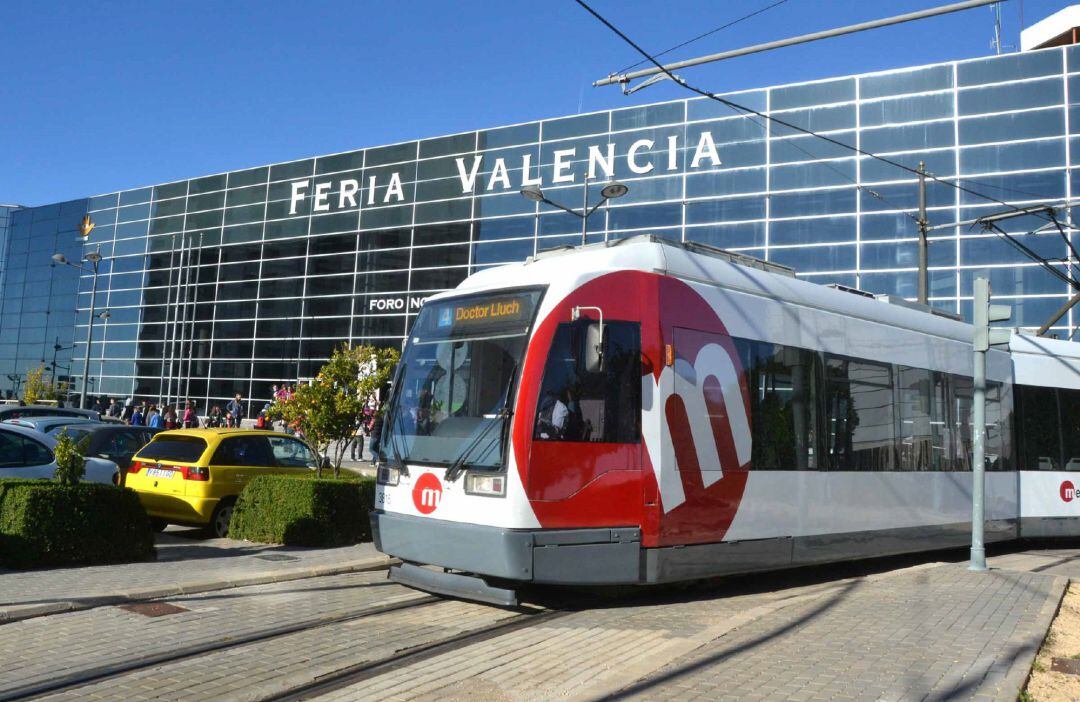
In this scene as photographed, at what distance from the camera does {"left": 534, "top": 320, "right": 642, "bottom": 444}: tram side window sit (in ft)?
25.1

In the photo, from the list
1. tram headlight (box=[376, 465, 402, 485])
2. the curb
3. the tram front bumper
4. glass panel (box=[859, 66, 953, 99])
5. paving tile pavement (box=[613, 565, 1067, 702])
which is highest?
glass panel (box=[859, 66, 953, 99])

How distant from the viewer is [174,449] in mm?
12688

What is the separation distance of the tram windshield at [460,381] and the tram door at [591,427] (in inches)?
13.1

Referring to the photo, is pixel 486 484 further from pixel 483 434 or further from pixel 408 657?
pixel 408 657

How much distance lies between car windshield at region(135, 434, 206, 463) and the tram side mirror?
7006 millimetres

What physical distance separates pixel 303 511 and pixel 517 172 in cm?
2950

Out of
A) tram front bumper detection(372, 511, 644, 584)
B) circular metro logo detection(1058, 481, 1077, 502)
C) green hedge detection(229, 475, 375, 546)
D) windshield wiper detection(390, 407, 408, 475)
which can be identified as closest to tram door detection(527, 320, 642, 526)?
tram front bumper detection(372, 511, 644, 584)

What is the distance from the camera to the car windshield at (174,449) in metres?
12.5

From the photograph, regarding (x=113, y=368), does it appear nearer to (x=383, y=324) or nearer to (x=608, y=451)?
(x=383, y=324)

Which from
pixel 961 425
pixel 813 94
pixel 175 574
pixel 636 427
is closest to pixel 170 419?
pixel 175 574

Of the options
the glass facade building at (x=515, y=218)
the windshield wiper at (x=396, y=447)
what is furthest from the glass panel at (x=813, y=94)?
the windshield wiper at (x=396, y=447)

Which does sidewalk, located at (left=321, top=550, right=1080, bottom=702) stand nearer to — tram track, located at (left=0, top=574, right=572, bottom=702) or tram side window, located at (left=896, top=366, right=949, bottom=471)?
tram track, located at (left=0, top=574, right=572, bottom=702)

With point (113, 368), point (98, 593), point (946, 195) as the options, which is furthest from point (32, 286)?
point (98, 593)

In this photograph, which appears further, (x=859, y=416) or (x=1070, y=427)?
(x=1070, y=427)
